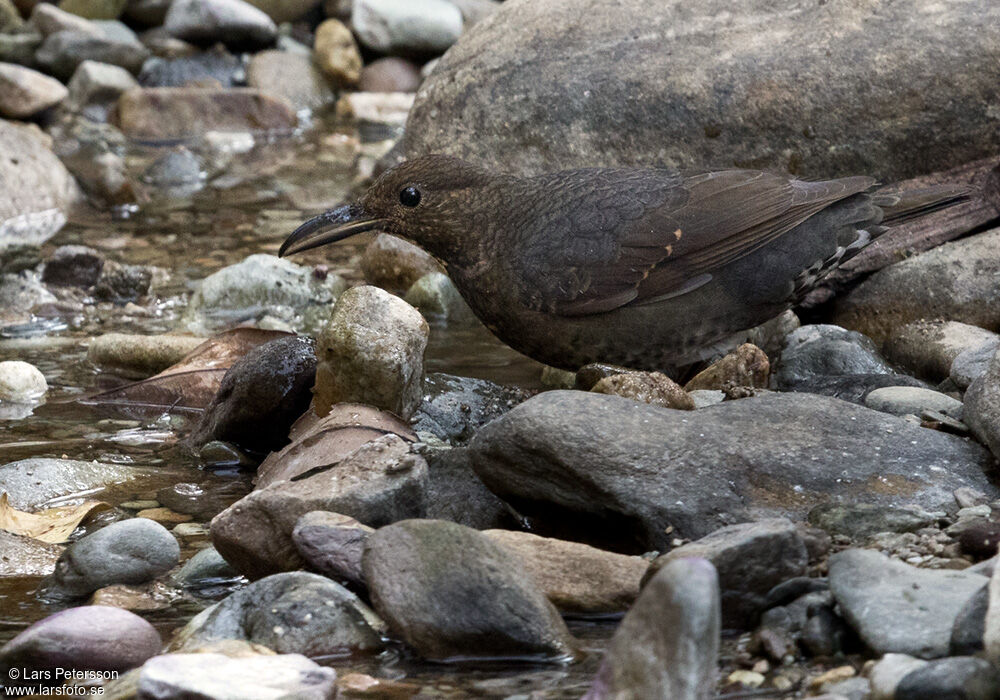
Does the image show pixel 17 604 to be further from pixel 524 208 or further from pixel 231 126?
pixel 231 126

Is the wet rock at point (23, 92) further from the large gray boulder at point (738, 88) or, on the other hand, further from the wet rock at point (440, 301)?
the wet rock at point (440, 301)

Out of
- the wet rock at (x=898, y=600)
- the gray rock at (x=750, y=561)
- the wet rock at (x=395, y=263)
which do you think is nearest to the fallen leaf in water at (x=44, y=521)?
the gray rock at (x=750, y=561)

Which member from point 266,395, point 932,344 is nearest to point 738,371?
point 932,344

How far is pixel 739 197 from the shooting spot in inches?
193

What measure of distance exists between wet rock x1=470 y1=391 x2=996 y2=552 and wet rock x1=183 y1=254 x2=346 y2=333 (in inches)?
123

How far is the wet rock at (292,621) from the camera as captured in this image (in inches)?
118

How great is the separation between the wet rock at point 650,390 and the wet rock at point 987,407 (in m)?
0.91

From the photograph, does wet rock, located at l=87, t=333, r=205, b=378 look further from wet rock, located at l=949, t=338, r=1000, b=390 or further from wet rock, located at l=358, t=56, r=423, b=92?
wet rock, located at l=358, t=56, r=423, b=92

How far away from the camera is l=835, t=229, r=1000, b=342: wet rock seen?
5430 millimetres

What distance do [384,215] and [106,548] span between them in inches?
82.4

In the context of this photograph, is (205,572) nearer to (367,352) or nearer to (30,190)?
(367,352)

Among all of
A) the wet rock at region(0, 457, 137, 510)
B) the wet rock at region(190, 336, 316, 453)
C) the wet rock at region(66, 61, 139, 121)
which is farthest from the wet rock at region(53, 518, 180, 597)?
the wet rock at region(66, 61, 139, 121)

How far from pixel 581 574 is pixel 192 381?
2544 millimetres

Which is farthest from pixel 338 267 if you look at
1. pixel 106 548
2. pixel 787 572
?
pixel 787 572
